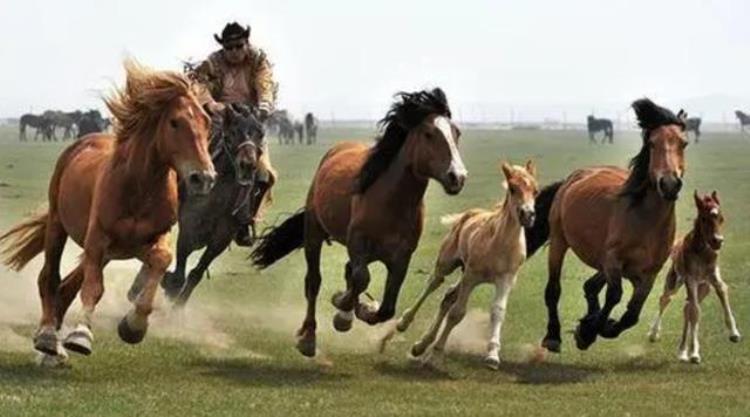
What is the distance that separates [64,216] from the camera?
42.1 feet

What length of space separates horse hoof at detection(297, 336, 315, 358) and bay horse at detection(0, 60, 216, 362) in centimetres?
216

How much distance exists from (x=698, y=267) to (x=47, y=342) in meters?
6.86

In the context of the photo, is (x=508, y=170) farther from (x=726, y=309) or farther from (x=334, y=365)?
(x=726, y=309)

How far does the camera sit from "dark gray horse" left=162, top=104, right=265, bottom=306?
14.3 metres

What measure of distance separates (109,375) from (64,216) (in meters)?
1.43

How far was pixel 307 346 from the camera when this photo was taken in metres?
14.0

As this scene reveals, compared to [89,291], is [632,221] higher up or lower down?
higher up

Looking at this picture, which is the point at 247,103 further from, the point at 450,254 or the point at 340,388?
the point at 340,388

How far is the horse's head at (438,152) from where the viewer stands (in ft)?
42.3

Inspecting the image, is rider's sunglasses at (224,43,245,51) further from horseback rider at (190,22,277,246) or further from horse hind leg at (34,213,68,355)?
horse hind leg at (34,213,68,355)

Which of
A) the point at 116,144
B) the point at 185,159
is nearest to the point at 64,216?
the point at 116,144

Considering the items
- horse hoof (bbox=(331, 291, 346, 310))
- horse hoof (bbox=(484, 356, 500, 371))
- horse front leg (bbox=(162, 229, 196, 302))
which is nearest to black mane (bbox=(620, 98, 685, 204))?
horse hoof (bbox=(484, 356, 500, 371))

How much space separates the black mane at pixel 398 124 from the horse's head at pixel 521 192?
0.76 m

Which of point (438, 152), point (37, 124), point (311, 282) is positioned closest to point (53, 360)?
point (311, 282)
